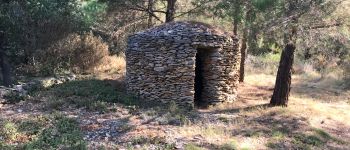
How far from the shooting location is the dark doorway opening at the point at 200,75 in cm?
1181

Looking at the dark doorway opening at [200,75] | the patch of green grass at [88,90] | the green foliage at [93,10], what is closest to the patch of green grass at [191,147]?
the patch of green grass at [88,90]

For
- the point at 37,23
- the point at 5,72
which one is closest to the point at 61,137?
the point at 5,72

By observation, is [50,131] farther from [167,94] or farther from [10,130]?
[167,94]

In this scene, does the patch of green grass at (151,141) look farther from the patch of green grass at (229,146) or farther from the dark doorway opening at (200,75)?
the dark doorway opening at (200,75)

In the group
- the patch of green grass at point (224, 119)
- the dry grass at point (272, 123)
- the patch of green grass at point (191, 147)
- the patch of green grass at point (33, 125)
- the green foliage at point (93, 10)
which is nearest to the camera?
the patch of green grass at point (191, 147)

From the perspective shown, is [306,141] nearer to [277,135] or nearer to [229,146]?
[277,135]

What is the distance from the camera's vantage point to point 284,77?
11.4 meters

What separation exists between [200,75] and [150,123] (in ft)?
11.3

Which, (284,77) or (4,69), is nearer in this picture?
(284,77)

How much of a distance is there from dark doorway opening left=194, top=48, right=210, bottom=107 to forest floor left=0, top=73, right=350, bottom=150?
0.70 meters

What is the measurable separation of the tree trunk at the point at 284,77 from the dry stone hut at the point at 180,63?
131 cm

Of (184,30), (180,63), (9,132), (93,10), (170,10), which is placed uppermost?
(170,10)

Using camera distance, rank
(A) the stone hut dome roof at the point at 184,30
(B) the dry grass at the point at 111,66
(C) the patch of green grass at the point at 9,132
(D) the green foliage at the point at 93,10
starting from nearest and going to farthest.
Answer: (C) the patch of green grass at the point at 9,132, (A) the stone hut dome roof at the point at 184,30, (D) the green foliage at the point at 93,10, (B) the dry grass at the point at 111,66

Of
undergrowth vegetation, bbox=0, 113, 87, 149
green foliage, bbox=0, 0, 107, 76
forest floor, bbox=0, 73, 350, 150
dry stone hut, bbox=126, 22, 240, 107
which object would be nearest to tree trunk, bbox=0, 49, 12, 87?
green foliage, bbox=0, 0, 107, 76
